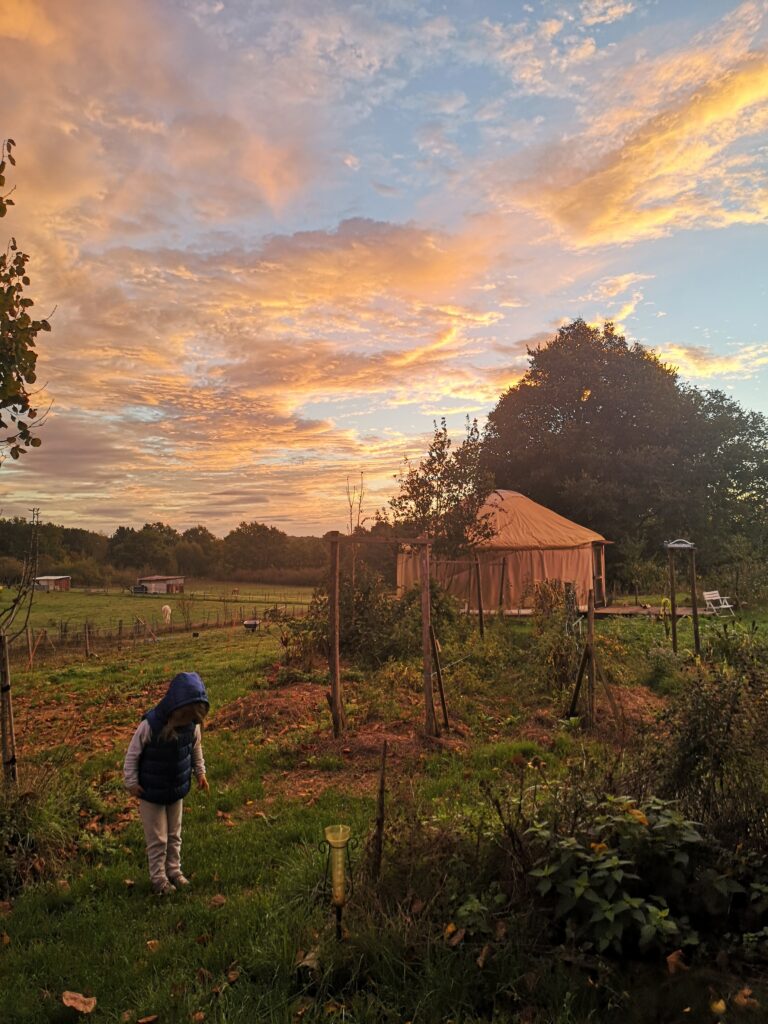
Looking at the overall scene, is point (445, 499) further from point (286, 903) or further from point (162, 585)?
point (162, 585)

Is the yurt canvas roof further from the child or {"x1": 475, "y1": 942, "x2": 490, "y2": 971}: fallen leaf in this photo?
{"x1": 475, "y1": 942, "x2": 490, "y2": 971}: fallen leaf

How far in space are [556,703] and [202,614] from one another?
31.4 metres

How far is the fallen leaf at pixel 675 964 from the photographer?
2.71 metres

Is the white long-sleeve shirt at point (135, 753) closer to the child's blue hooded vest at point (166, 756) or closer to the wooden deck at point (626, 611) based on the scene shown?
the child's blue hooded vest at point (166, 756)

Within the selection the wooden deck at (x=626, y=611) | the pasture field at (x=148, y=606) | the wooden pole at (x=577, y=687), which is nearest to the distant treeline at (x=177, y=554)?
the pasture field at (x=148, y=606)

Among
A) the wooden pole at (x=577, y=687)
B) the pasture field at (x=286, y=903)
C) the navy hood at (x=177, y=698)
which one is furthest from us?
the wooden pole at (x=577, y=687)

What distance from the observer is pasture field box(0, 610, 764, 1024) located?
281cm

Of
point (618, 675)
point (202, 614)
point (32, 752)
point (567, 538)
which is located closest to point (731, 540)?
point (567, 538)

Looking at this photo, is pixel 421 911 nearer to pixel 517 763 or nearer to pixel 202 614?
pixel 517 763

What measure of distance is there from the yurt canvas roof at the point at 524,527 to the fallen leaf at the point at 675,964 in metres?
18.7

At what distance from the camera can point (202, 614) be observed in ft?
123

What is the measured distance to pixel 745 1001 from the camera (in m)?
2.47

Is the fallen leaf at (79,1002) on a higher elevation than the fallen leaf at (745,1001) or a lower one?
Result: lower

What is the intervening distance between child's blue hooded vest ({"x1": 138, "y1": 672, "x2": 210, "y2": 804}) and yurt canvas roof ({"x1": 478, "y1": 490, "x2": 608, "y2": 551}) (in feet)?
57.8
